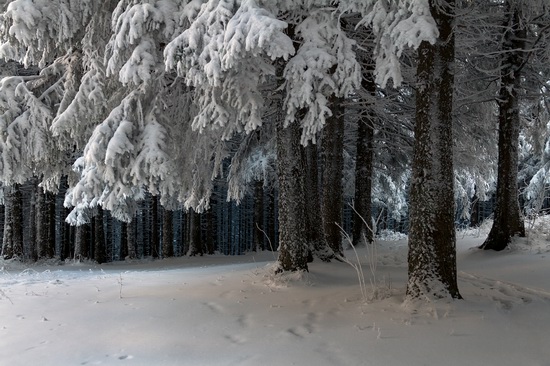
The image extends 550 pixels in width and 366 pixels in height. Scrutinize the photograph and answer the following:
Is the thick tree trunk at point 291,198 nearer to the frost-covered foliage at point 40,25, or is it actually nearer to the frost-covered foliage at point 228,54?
the frost-covered foliage at point 228,54

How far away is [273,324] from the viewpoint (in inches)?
189

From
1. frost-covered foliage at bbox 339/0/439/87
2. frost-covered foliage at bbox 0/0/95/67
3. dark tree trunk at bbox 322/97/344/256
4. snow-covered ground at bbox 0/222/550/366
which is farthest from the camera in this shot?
dark tree trunk at bbox 322/97/344/256

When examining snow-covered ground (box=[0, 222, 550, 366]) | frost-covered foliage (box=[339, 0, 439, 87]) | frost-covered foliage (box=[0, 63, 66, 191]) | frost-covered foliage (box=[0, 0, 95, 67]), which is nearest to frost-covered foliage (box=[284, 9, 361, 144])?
frost-covered foliage (box=[339, 0, 439, 87])

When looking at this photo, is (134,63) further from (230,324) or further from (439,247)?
(439,247)

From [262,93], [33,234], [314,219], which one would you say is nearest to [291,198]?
[314,219]

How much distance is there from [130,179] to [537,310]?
5785mm

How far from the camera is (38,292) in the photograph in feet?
22.2

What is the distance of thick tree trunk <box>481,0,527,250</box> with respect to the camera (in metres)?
9.65

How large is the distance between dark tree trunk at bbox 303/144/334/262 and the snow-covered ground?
1.72 m

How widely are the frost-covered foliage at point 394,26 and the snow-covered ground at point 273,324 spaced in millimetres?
2804

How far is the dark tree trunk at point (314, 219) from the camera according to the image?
8945mm

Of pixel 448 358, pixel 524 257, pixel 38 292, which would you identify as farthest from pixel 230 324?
pixel 524 257

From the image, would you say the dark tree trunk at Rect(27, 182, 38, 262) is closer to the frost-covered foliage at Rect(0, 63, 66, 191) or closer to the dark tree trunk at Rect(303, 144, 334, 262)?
the frost-covered foliage at Rect(0, 63, 66, 191)

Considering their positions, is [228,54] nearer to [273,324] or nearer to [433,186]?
[433,186]
